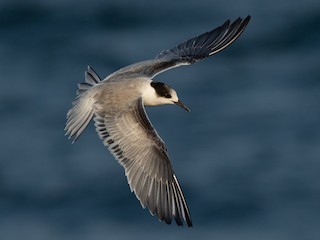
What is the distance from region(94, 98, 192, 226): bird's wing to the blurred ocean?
5.32 meters

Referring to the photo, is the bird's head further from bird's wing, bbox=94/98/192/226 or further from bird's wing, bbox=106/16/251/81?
bird's wing, bbox=106/16/251/81

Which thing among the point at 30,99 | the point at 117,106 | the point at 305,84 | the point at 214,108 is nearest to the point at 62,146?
the point at 30,99

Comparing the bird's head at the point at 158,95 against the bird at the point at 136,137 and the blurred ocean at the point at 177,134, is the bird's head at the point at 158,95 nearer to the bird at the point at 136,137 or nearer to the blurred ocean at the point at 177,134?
the bird at the point at 136,137

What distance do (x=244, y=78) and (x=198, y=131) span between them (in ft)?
4.89

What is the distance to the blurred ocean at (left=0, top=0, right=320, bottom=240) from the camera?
16500mm

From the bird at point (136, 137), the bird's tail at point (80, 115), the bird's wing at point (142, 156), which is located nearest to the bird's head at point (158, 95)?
the bird at point (136, 137)

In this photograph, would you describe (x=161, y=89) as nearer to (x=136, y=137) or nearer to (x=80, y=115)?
(x=136, y=137)

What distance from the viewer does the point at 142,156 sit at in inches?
418

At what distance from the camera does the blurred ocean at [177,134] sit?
1650cm

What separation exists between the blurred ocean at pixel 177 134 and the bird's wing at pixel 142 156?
5323mm

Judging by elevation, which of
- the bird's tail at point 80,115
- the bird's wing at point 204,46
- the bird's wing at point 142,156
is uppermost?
the bird's wing at point 204,46

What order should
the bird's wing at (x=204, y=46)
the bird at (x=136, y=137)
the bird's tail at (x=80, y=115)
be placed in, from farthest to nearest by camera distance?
the bird's wing at (x=204, y=46)
the bird's tail at (x=80, y=115)
the bird at (x=136, y=137)

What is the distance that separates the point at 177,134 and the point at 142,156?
6536mm

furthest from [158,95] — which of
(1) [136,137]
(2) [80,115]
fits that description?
(2) [80,115]
